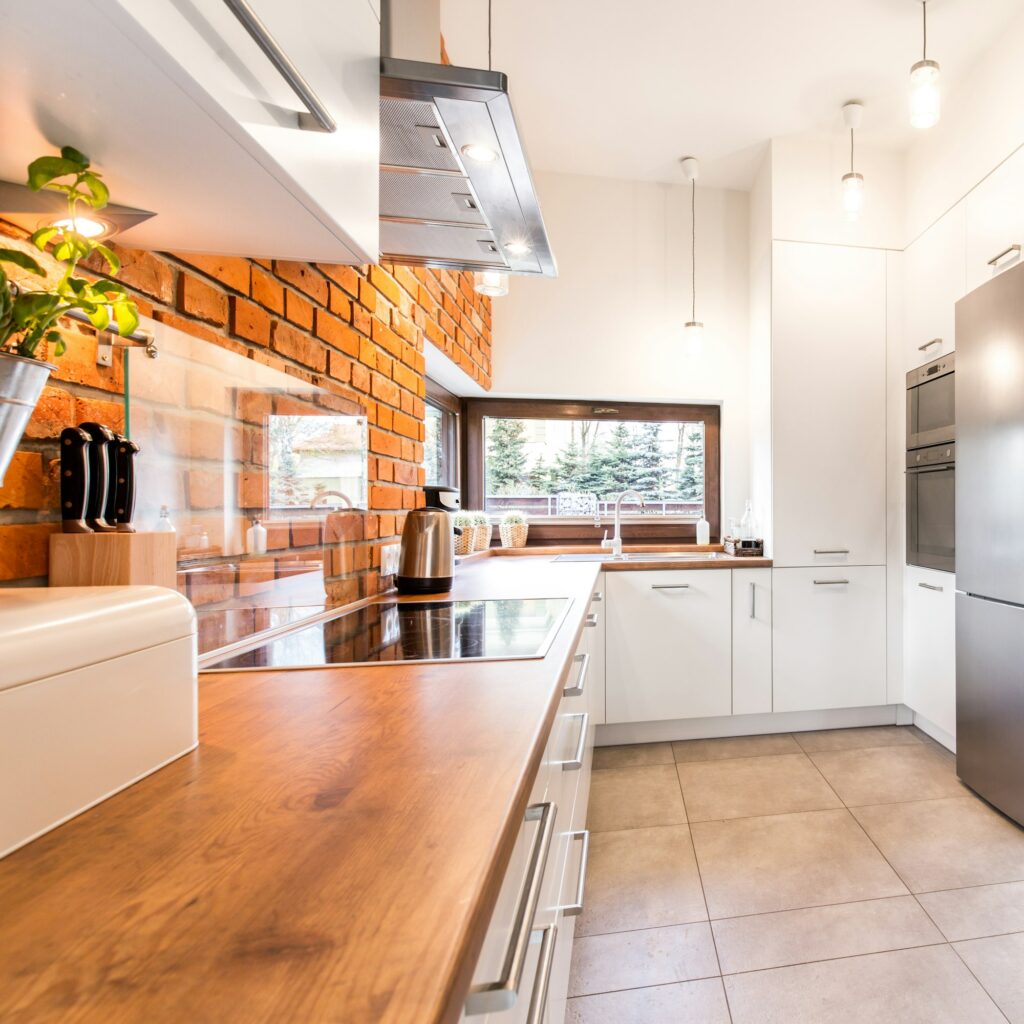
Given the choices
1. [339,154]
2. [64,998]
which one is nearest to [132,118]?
[339,154]

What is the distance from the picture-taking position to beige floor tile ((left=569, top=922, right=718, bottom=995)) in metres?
1.29

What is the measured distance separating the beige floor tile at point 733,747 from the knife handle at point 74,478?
7.80 feet

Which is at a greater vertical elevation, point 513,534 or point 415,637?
point 513,534

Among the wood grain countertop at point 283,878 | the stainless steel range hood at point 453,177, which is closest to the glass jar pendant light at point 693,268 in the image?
the stainless steel range hood at point 453,177

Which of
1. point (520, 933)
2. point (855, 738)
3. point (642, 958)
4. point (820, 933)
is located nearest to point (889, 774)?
point (855, 738)

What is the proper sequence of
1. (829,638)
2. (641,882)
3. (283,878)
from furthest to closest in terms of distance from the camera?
(829,638)
(641,882)
(283,878)

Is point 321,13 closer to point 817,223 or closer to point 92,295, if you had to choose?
point 92,295

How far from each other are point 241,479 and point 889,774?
2.56 meters

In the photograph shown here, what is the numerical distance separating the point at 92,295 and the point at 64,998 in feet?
1.98

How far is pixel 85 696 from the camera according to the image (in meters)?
0.43

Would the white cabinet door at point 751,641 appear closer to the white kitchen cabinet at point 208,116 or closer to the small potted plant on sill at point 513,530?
the small potted plant on sill at point 513,530

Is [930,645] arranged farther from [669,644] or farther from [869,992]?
[869,992]

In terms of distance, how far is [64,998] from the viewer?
26 cm

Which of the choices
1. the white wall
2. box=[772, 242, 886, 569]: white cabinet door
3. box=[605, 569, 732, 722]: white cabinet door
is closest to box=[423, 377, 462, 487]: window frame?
the white wall
